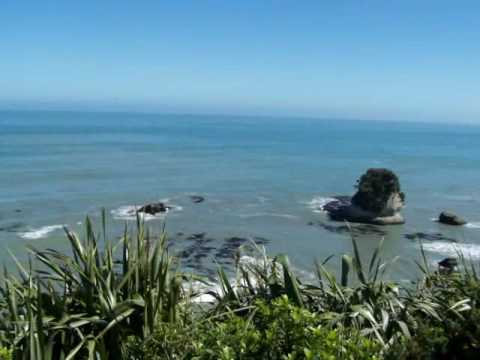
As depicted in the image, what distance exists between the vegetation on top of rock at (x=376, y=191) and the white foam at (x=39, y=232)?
2120 centimetres

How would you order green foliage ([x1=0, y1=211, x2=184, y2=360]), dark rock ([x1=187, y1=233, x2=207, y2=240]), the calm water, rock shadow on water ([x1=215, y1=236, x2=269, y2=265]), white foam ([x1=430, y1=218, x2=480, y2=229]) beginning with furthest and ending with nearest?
white foam ([x1=430, y1=218, x2=480, y2=229]), the calm water, dark rock ([x1=187, y1=233, x2=207, y2=240]), rock shadow on water ([x1=215, y1=236, x2=269, y2=265]), green foliage ([x1=0, y1=211, x2=184, y2=360])

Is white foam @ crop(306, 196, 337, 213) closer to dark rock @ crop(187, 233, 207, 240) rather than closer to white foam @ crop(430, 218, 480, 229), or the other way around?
white foam @ crop(430, 218, 480, 229)

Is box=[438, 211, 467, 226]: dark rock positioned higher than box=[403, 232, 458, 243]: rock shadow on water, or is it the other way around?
box=[438, 211, 467, 226]: dark rock

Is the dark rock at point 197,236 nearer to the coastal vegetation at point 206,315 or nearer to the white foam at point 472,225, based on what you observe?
the white foam at point 472,225

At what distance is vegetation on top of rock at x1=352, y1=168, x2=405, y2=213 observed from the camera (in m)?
39.1

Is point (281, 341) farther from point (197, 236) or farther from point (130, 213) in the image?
point (130, 213)

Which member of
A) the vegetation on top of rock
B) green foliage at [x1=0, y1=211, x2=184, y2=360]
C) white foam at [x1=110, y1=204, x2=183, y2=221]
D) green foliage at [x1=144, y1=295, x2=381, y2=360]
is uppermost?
green foliage at [x1=144, y1=295, x2=381, y2=360]

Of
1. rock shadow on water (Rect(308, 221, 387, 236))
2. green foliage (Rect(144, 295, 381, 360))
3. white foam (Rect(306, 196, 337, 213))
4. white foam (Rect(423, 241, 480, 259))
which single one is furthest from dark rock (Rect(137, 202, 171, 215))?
green foliage (Rect(144, 295, 381, 360))

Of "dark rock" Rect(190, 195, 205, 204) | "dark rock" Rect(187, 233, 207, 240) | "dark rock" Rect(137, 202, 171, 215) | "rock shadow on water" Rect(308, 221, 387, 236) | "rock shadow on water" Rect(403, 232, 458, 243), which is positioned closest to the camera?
"dark rock" Rect(187, 233, 207, 240)

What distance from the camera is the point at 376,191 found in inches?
1551

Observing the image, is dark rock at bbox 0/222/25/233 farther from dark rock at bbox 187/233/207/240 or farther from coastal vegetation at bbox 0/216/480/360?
coastal vegetation at bbox 0/216/480/360

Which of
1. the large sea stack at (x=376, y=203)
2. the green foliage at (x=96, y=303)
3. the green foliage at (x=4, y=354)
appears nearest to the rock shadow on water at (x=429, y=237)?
the large sea stack at (x=376, y=203)

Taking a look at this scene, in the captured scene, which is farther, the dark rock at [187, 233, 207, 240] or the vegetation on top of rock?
the vegetation on top of rock

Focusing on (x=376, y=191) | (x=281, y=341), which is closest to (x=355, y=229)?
(x=376, y=191)
